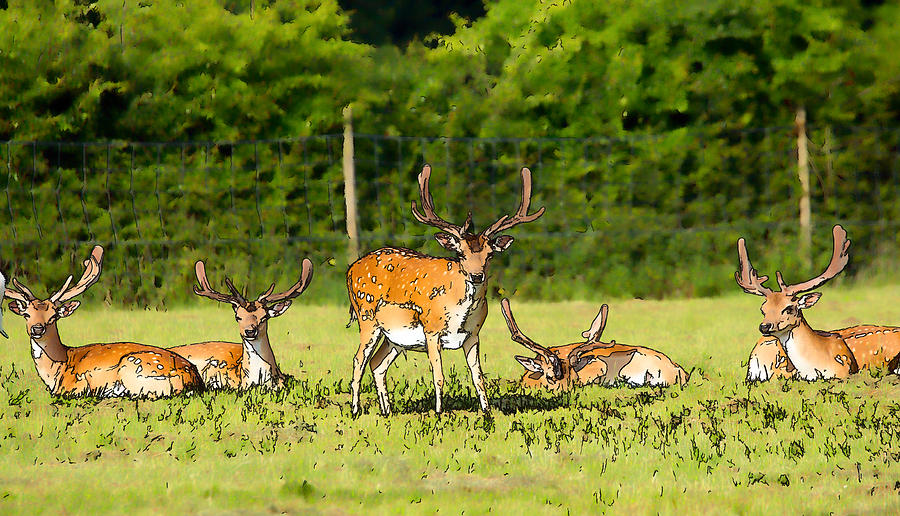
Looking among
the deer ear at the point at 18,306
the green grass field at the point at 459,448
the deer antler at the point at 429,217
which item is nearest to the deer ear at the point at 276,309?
the green grass field at the point at 459,448

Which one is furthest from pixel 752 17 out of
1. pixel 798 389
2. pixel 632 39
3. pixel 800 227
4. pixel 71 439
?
pixel 71 439

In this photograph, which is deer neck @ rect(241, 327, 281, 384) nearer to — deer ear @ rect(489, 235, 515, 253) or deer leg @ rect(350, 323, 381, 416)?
deer leg @ rect(350, 323, 381, 416)

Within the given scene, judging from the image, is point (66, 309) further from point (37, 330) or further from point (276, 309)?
point (276, 309)

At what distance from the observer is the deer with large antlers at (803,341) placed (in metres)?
8.99

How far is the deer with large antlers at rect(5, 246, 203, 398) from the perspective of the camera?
27.8ft

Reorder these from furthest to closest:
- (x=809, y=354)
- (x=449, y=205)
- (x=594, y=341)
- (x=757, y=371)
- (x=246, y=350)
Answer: (x=449, y=205)
(x=594, y=341)
(x=757, y=371)
(x=809, y=354)
(x=246, y=350)

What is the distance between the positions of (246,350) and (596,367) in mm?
2361

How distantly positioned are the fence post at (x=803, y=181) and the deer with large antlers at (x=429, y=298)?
27.4ft

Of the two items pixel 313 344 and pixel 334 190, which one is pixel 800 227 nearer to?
pixel 334 190

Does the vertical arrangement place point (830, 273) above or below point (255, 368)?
above

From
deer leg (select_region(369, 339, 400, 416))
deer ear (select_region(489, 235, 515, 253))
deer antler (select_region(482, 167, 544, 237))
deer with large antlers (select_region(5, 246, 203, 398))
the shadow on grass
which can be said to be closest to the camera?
deer ear (select_region(489, 235, 515, 253))

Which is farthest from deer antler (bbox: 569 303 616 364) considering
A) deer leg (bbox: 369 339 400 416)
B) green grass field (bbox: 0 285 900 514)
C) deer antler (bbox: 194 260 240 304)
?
deer antler (bbox: 194 260 240 304)

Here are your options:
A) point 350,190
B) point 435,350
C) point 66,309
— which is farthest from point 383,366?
point 350,190

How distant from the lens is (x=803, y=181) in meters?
15.6
